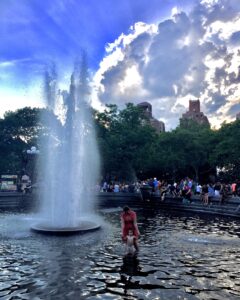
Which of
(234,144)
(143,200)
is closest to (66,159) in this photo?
(143,200)

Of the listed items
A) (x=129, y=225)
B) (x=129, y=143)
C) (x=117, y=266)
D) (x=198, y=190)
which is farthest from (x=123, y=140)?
(x=117, y=266)

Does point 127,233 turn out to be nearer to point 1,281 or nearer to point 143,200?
point 1,281

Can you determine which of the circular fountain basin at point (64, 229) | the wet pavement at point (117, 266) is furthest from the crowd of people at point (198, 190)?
the circular fountain basin at point (64, 229)

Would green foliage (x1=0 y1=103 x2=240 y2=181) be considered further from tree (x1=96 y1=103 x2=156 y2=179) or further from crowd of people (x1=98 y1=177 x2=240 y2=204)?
crowd of people (x1=98 y1=177 x2=240 y2=204)

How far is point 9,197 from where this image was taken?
35.1 metres

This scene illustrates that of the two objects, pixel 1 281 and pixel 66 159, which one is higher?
pixel 66 159

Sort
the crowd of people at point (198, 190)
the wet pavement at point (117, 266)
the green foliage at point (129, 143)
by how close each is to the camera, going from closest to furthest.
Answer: the wet pavement at point (117, 266)
the crowd of people at point (198, 190)
the green foliage at point (129, 143)

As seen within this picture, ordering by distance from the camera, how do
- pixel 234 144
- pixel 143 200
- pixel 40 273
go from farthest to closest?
pixel 234 144
pixel 143 200
pixel 40 273

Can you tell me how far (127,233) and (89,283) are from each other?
11.9 ft

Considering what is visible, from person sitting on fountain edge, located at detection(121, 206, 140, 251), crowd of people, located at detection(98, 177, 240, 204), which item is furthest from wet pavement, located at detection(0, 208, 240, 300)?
crowd of people, located at detection(98, 177, 240, 204)

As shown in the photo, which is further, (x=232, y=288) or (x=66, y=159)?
(x=66, y=159)

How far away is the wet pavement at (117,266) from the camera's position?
826 centimetres

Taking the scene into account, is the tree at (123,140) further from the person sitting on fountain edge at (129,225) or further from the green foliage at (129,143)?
the person sitting on fountain edge at (129,225)

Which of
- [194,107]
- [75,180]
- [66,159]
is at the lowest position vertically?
[75,180]
